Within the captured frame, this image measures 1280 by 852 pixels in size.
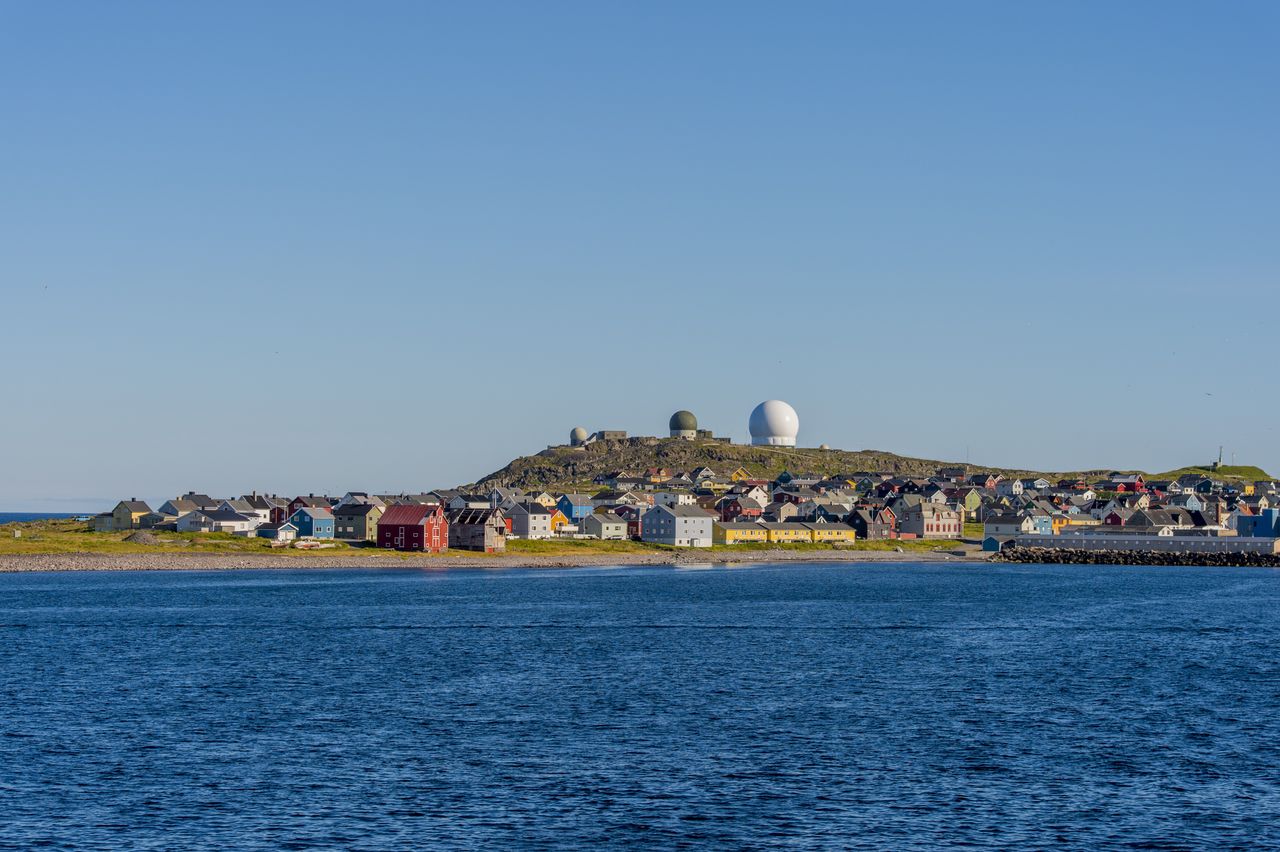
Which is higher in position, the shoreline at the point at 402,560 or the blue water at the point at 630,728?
the shoreline at the point at 402,560

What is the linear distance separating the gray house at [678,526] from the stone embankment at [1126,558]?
109 feet

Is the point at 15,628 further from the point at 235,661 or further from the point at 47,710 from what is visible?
the point at 47,710

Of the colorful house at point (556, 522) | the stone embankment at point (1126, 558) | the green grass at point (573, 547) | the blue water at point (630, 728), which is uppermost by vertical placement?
the colorful house at point (556, 522)

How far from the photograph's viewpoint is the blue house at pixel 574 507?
171 metres

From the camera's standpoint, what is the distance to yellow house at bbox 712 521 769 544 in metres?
159

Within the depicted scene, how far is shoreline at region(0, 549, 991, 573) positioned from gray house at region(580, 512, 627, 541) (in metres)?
10.5

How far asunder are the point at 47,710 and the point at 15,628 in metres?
28.2

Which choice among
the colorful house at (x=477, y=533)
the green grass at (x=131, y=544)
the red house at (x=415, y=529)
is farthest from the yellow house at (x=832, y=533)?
the green grass at (x=131, y=544)

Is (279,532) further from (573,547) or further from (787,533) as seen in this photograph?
(787,533)

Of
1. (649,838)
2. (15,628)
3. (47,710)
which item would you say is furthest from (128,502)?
(649,838)

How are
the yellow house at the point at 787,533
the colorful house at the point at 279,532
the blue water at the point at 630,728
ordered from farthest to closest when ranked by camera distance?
the yellow house at the point at 787,533 < the colorful house at the point at 279,532 < the blue water at the point at 630,728

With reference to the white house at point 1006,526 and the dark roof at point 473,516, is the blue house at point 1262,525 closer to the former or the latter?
the white house at point 1006,526

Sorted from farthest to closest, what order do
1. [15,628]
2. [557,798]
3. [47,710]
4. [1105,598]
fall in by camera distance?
1. [1105,598]
2. [15,628]
3. [47,710]
4. [557,798]

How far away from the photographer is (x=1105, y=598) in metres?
98.6
